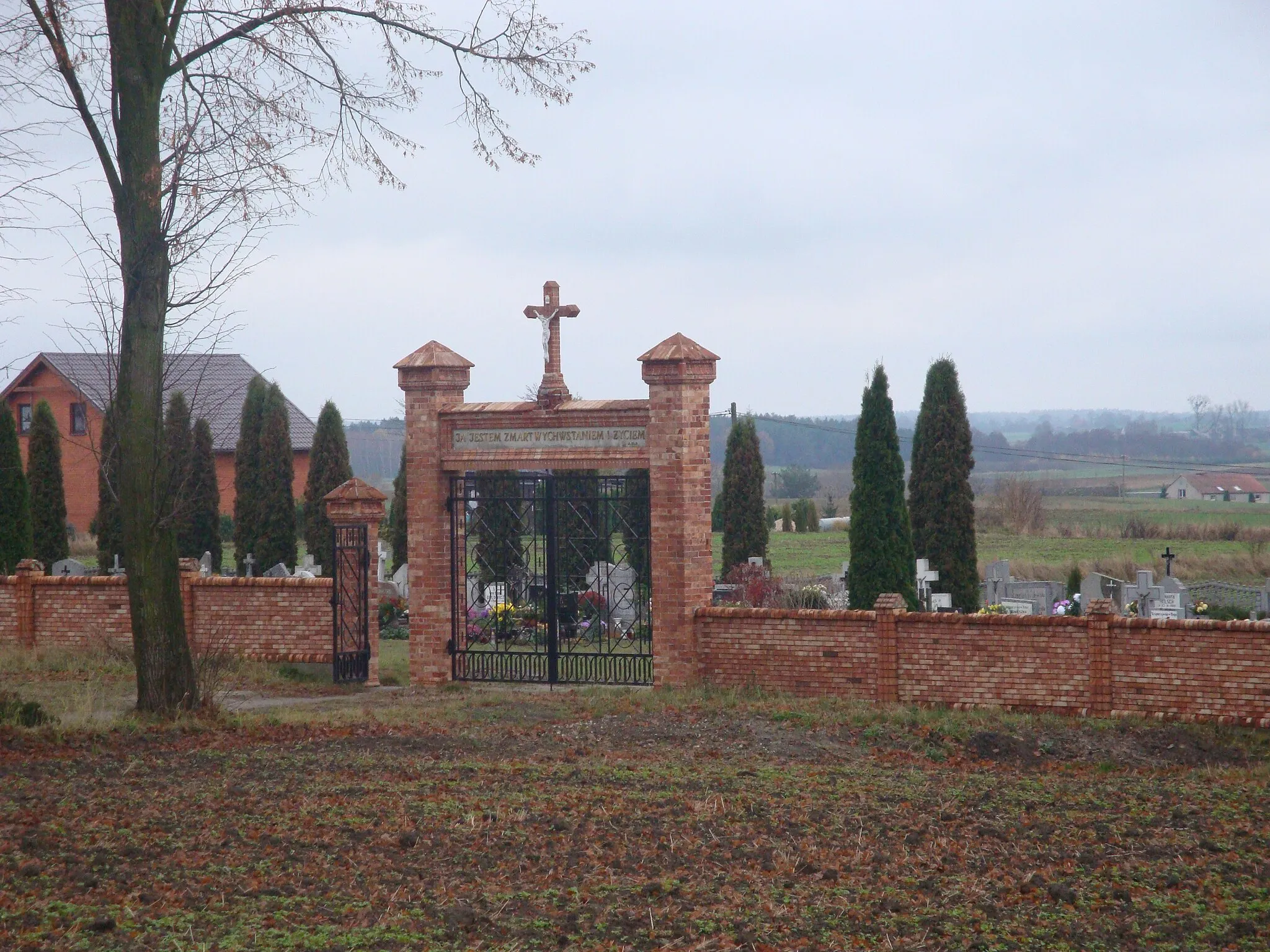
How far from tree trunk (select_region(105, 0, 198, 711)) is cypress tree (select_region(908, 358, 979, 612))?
11.6 m

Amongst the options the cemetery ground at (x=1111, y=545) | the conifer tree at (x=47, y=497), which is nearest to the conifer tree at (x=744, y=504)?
the cemetery ground at (x=1111, y=545)

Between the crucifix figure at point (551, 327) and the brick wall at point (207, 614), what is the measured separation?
12.2ft

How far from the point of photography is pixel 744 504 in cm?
2398

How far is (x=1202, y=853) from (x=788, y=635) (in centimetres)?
605

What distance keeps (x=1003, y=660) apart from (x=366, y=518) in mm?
6969

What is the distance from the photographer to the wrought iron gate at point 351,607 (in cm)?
1359

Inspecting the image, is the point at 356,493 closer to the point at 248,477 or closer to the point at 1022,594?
the point at 1022,594

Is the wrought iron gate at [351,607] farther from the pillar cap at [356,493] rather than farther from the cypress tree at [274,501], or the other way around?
the cypress tree at [274,501]

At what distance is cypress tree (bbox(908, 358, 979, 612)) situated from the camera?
18.4 meters

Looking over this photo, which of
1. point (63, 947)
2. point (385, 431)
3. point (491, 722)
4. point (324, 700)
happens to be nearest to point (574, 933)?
point (63, 947)

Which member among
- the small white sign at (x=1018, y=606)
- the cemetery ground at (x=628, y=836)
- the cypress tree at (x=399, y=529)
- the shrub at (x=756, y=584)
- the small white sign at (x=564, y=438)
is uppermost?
the small white sign at (x=564, y=438)

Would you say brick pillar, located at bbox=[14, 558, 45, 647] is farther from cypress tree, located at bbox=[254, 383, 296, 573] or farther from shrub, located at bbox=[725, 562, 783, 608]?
shrub, located at bbox=[725, 562, 783, 608]

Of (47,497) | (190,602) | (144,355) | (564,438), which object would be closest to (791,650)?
(564,438)

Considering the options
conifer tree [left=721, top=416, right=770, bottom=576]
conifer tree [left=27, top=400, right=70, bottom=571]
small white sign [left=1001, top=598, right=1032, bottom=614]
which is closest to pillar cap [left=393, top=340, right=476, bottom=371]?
small white sign [left=1001, top=598, right=1032, bottom=614]
